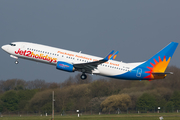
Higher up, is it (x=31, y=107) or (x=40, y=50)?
(x=40, y=50)

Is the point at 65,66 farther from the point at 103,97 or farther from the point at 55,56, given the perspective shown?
the point at 103,97

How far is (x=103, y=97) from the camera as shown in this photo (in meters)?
63.0

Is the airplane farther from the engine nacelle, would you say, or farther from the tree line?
the tree line

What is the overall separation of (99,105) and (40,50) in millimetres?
22151

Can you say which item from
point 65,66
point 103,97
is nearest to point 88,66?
point 65,66

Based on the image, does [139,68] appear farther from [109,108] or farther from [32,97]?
[32,97]

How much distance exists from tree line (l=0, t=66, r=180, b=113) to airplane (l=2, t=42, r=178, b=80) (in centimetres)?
1128

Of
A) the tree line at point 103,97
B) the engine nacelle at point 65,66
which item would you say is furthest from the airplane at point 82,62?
the tree line at point 103,97

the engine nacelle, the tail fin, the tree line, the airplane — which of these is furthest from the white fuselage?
the tree line

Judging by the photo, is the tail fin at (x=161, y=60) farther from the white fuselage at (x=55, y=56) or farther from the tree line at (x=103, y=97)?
the tree line at (x=103, y=97)

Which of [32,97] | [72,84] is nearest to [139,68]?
[72,84]

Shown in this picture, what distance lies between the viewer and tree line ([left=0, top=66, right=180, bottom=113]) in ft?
180

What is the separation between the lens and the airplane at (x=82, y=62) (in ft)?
137

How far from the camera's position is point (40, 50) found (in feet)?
137
